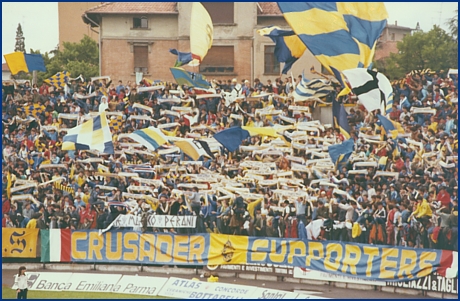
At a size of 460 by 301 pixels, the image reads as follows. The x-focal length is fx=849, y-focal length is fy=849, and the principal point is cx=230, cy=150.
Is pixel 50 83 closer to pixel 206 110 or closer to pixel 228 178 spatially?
pixel 206 110

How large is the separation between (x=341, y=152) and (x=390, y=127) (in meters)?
1.77

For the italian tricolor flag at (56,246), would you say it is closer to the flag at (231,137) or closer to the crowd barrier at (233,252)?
the crowd barrier at (233,252)

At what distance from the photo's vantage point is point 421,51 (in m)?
40.2

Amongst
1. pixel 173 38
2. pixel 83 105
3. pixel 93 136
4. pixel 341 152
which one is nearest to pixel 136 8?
pixel 173 38

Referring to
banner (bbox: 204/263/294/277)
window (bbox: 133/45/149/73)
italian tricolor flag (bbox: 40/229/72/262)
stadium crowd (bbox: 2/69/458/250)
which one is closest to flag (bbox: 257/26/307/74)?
stadium crowd (bbox: 2/69/458/250)

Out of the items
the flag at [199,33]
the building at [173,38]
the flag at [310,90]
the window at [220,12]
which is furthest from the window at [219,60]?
the flag at [310,90]

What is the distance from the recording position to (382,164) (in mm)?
24141

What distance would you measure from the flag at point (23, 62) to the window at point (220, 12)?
35.0ft

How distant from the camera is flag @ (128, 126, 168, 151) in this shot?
26797mm

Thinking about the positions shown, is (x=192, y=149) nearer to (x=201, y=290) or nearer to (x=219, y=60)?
(x=201, y=290)

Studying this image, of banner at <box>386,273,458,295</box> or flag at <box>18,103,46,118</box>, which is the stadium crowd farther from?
banner at <box>386,273,458,295</box>

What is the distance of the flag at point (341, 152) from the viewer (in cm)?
2459

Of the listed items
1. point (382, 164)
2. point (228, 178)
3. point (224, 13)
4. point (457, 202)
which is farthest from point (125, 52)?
point (457, 202)

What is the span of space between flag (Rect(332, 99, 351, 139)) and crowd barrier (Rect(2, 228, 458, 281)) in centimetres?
415
